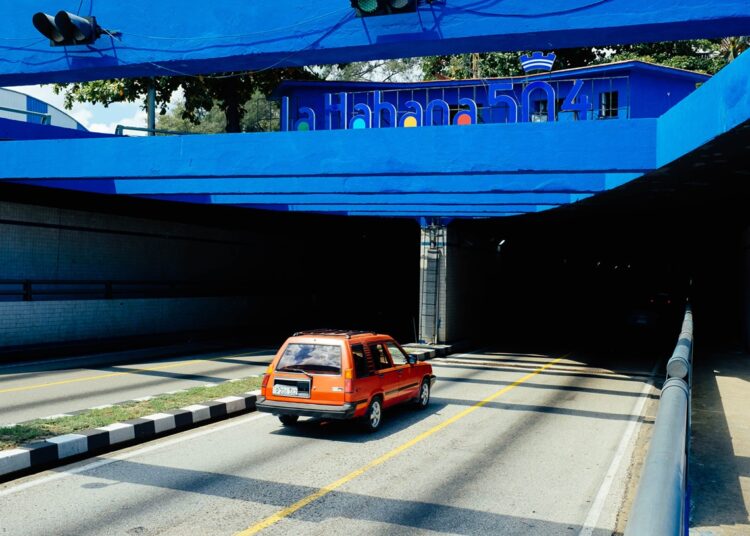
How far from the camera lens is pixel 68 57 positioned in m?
12.4

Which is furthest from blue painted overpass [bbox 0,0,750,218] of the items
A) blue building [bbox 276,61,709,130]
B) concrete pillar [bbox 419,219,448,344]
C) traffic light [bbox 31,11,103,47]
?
blue building [bbox 276,61,709,130]

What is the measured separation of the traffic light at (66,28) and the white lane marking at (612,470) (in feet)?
33.6

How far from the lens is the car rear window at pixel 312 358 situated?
1106 cm

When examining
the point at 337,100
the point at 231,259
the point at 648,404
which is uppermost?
the point at 337,100

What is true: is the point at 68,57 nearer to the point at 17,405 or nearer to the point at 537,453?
the point at 17,405

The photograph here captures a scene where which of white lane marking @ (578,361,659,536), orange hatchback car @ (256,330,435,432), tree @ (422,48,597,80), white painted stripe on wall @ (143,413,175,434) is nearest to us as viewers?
white lane marking @ (578,361,659,536)

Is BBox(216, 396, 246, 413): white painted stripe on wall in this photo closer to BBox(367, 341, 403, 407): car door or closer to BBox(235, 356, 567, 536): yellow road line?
BBox(367, 341, 403, 407): car door

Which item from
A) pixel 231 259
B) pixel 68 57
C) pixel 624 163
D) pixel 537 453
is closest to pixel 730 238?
pixel 231 259

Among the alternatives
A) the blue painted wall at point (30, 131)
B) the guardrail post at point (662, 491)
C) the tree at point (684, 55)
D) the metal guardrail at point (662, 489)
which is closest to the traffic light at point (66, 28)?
the blue painted wall at point (30, 131)

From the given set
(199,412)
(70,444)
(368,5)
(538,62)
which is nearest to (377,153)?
(368,5)

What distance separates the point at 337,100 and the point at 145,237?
13211 mm

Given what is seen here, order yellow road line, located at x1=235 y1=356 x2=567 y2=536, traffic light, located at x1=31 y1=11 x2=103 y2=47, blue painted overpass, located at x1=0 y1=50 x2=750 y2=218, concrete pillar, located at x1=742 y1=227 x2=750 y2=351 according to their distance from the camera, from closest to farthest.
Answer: yellow road line, located at x1=235 y1=356 x2=567 y2=536 < blue painted overpass, located at x1=0 y1=50 x2=750 y2=218 < traffic light, located at x1=31 y1=11 x2=103 y2=47 < concrete pillar, located at x1=742 y1=227 x2=750 y2=351

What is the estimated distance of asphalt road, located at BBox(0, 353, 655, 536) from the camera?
A: 7.18 meters

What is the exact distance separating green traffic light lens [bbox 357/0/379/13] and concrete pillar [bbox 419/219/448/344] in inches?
646
